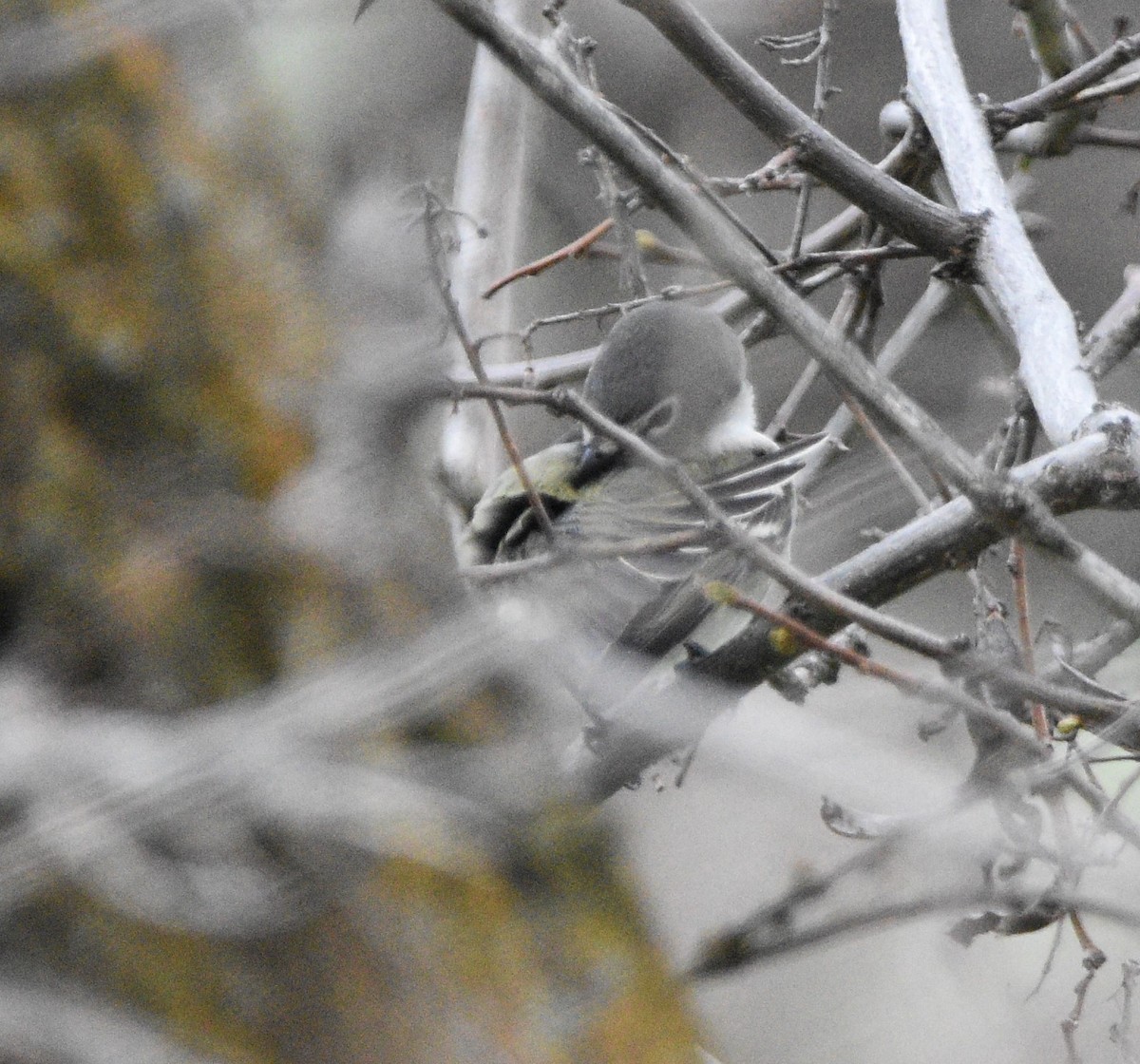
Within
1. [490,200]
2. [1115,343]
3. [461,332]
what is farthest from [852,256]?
[490,200]

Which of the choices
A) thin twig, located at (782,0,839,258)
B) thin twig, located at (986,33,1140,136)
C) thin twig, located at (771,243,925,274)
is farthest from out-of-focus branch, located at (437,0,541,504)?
thin twig, located at (986,33,1140,136)

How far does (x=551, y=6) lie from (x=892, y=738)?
0.97 m

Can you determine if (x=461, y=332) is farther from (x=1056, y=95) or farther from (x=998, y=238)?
(x=1056, y=95)

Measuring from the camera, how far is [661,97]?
3883 mm

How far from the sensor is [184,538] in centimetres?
123

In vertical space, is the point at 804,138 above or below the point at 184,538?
above

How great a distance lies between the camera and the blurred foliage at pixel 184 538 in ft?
3.93

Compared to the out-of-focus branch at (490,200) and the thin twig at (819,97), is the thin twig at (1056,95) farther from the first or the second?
the out-of-focus branch at (490,200)

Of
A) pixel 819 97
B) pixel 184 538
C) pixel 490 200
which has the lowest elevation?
pixel 184 538

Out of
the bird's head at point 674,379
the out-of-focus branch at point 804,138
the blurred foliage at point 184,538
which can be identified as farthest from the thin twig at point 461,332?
the bird's head at point 674,379

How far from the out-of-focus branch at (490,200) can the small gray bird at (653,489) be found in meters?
0.39

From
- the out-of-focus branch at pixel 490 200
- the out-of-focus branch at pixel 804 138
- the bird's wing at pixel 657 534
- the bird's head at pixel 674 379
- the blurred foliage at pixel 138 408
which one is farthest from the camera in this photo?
the out-of-focus branch at pixel 490 200

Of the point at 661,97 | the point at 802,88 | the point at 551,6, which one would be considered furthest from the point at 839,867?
the point at 802,88

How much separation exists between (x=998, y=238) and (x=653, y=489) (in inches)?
23.3
